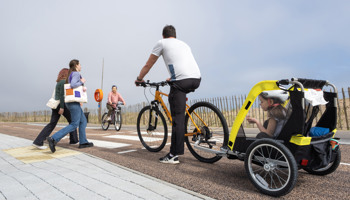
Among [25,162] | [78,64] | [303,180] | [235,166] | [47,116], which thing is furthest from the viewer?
[47,116]

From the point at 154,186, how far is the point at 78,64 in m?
3.77

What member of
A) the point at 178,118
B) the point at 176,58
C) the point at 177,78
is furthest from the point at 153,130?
the point at 176,58

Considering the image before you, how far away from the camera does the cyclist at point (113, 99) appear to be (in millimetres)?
11883

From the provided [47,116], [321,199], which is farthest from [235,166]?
[47,116]

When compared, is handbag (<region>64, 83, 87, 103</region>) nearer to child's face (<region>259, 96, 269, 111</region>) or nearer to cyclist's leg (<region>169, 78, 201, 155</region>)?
cyclist's leg (<region>169, 78, 201, 155</region>)

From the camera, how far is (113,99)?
12.0 metres

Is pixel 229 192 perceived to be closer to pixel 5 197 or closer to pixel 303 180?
pixel 303 180

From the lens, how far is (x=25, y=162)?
4223mm

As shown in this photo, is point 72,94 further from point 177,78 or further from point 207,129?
point 207,129

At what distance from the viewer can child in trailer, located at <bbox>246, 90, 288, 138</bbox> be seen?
8.45 ft

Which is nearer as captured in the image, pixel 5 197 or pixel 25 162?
pixel 5 197

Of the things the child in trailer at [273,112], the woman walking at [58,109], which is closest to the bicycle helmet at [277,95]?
the child in trailer at [273,112]

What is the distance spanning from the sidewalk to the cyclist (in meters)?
7.75

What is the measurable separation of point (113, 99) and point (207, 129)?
897 centimetres
